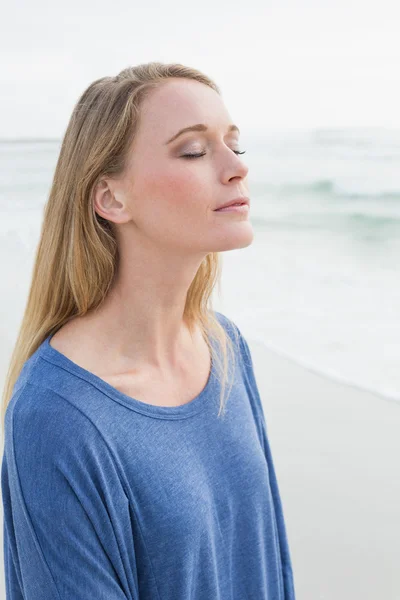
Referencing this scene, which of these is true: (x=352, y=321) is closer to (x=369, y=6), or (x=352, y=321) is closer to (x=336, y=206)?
(x=336, y=206)

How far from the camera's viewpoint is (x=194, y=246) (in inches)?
52.7

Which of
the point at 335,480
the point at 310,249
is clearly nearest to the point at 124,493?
the point at 335,480

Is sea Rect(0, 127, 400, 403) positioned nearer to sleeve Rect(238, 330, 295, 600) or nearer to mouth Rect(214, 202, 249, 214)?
sleeve Rect(238, 330, 295, 600)

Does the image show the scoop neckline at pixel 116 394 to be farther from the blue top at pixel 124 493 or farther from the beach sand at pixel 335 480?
the beach sand at pixel 335 480

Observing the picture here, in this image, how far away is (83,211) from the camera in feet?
4.50

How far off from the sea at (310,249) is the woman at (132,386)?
372 mm

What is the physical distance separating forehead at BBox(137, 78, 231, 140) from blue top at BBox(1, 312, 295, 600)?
0.45 metres

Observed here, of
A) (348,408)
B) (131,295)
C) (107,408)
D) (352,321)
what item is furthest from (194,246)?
(352,321)

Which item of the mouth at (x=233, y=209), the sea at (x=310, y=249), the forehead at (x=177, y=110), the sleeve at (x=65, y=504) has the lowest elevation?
the sleeve at (x=65, y=504)

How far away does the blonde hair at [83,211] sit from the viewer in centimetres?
132

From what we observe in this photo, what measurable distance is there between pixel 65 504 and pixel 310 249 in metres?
10.1

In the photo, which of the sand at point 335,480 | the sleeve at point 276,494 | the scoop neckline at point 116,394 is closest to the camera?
the scoop neckline at point 116,394

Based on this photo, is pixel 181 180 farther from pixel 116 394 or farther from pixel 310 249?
pixel 310 249

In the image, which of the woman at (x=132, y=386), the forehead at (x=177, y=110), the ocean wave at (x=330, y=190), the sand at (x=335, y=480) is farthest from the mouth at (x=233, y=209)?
the ocean wave at (x=330, y=190)
